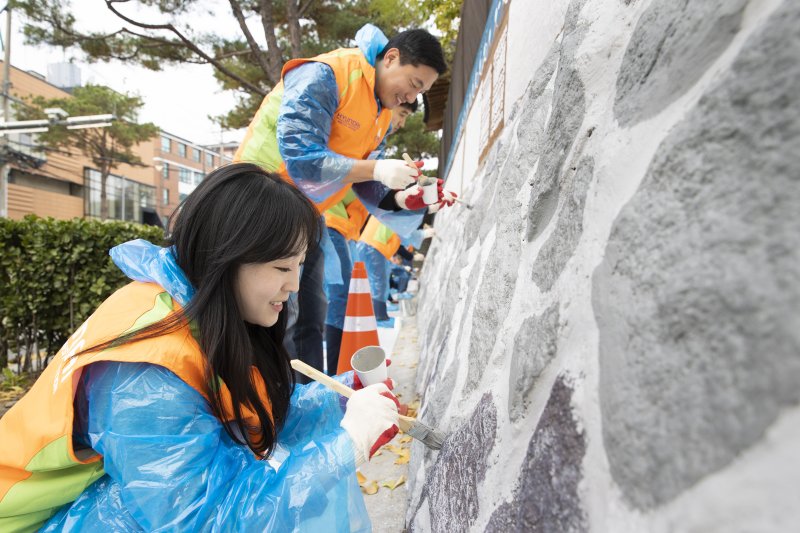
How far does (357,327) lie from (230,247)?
6.30ft

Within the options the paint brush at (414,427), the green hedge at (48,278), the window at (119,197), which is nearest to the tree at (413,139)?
the green hedge at (48,278)

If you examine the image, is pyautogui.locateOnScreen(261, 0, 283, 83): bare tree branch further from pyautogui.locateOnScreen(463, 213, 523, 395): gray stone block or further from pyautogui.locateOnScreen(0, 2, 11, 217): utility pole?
pyautogui.locateOnScreen(463, 213, 523, 395): gray stone block

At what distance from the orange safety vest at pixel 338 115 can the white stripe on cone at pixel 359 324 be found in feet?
2.81

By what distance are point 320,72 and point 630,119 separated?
1880 mm

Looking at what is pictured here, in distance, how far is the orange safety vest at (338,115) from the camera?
2430 mm

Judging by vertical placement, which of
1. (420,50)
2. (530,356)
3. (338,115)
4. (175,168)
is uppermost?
(175,168)

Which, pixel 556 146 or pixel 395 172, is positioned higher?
pixel 395 172

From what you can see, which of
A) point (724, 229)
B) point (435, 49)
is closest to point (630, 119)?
point (724, 229)

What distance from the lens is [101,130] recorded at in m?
22.6

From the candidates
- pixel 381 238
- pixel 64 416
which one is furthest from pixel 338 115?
pixel 381 238

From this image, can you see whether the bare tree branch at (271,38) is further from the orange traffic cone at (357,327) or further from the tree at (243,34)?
the orange traffic cone at (357,327)

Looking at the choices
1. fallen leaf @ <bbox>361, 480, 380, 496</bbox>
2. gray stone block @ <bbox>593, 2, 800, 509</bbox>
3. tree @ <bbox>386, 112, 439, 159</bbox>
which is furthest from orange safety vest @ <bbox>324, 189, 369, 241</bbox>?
tree @ <bbox>386, 112, 439, 159</bbox>

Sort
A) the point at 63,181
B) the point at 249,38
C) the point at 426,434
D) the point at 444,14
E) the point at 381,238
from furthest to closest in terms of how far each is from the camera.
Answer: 1. the point at 63,181
2. the point at 249,38
3. the point at 444,14
4. the point at 381,238
5. the point at 426,434

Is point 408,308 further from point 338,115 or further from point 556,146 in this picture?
point 556,146
